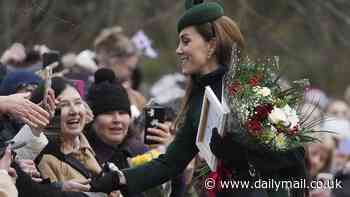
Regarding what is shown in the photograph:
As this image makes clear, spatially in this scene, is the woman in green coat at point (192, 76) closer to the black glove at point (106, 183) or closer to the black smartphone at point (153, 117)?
the black glove at point (106, 183)

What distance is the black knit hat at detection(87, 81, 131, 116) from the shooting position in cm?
942

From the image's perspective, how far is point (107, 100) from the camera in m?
9.43

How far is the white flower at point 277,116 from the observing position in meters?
7.96

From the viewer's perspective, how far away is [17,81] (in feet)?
30.1

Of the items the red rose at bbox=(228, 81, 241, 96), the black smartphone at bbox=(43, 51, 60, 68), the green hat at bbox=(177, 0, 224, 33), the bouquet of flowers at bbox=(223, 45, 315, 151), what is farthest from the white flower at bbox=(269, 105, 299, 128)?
the black smartphone at bbox=(43, 51, 60, 68)

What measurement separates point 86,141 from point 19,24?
1538 millimetres

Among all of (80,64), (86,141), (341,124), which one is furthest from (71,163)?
(341,124)

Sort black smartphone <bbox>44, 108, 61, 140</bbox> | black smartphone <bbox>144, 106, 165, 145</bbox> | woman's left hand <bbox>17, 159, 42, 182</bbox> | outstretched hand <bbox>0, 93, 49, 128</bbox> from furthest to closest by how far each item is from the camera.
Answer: black smartphone <bbox>144, 106, 165, 145</bbox> < black smartphone <bbox>44, 108, 61, 140</bbox> < woman's left hand <bbox>17, 159, 42, 182</bbox> < outstretched hand <bbox>0, 93, 49, 128</bbox>

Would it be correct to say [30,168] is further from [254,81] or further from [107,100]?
[107,100]

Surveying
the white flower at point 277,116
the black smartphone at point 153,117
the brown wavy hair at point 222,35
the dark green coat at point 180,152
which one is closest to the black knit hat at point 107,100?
the black smartphone at point 153,117

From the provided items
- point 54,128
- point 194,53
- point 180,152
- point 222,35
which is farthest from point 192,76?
point 54,128

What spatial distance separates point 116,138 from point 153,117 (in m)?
0.31

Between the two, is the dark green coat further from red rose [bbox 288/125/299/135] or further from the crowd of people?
red rose [bbox 288/125/299/135]

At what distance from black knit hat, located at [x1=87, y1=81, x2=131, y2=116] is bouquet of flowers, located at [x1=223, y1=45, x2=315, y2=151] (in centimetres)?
153
